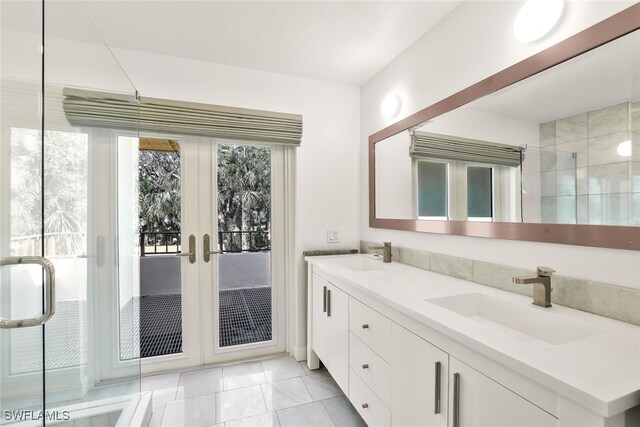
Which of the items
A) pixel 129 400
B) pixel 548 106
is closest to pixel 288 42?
pixel 548 106

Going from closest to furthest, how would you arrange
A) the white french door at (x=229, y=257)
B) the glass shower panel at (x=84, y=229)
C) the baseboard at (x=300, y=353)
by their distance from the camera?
the glass shower panel at (x=84, y=229) < the white french door at (x=229, y=257) < the baseboard at (x=300, y=353)

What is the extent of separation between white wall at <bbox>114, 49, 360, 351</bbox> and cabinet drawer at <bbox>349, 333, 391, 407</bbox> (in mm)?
971

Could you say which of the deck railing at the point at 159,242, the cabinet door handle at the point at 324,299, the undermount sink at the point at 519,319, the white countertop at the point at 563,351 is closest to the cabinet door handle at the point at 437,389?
the white countertop at the point at 563,351

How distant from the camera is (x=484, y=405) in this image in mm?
836

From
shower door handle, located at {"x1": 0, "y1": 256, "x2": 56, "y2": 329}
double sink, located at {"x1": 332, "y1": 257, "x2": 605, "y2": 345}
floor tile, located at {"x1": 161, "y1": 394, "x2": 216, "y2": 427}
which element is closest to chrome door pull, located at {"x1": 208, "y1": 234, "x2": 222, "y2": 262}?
floor tile, located at {"x1": 161, "y1": 394, "x2": 216, "y2": 427}

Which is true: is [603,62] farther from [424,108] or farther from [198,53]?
[198,53]

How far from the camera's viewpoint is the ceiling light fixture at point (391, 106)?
85.0 inches

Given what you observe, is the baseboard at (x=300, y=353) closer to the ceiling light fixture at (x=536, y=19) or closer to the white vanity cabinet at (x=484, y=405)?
the white vanity cabinet at (x=484, y=405)

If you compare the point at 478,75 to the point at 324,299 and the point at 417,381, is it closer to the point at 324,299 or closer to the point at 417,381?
the point at 417,381

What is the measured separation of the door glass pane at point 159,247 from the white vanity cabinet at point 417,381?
6.00ft

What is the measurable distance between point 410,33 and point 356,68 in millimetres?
556

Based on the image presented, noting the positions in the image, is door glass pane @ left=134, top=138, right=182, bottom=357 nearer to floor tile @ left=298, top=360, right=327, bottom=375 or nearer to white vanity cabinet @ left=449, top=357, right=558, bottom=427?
floor tile @ left=298, top=360, right=327, bottom=375

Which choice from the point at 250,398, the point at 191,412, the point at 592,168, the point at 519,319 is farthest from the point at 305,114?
the point at 191,412

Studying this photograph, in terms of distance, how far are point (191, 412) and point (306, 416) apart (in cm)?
72
